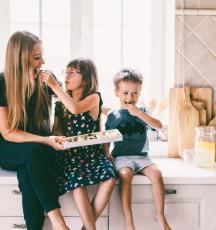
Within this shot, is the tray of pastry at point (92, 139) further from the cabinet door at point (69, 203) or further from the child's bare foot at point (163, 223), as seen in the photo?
the child's bare foot at point (163, 223)

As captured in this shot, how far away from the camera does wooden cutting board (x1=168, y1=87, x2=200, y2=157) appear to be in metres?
2.21

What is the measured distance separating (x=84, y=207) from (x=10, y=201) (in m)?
0.35

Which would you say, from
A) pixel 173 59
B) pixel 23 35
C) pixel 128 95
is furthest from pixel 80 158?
pixel 173 59

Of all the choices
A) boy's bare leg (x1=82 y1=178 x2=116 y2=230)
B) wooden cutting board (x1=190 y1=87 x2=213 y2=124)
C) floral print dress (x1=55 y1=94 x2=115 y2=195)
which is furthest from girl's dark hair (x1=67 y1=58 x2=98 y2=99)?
wooden cutting board (x1=190 y1=87 x2=213 y2=124)

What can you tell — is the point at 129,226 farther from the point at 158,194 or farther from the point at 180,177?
the point at 180,177

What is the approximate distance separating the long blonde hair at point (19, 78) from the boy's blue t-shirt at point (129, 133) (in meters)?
0.43

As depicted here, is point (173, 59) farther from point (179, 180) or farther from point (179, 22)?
point (179, 180)

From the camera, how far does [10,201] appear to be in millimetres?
1866

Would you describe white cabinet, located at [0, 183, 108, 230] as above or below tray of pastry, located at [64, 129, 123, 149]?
below

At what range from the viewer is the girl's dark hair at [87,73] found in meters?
1.98

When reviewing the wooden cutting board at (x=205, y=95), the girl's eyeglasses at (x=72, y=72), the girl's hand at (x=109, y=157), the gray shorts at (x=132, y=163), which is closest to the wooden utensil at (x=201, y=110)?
the wooden cutting board at (x=205, y=95)

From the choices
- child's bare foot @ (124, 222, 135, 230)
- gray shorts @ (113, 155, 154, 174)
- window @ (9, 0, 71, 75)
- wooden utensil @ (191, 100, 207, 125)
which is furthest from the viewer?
window @ (9, 0, 71, 75)

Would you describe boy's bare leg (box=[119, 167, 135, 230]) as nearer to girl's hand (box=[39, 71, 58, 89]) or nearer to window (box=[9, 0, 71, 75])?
girl's hand (box=[39, 71, 58, 89])

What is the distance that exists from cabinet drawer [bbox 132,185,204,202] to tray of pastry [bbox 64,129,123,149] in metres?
0.24
